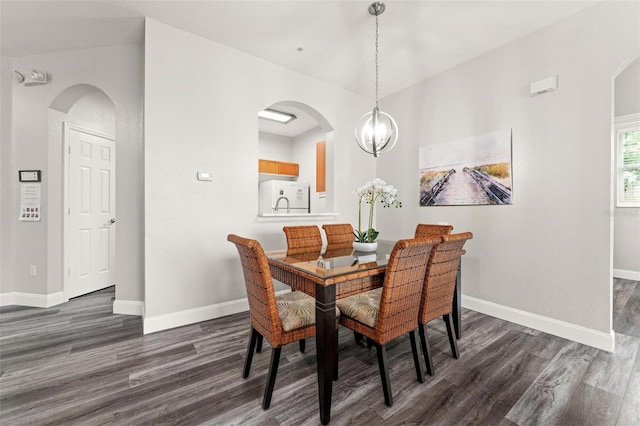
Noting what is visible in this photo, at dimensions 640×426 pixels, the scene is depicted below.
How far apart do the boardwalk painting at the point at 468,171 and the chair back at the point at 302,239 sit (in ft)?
5.48

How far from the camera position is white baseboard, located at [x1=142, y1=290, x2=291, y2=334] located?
2.50 m

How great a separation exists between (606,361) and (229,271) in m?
3.24

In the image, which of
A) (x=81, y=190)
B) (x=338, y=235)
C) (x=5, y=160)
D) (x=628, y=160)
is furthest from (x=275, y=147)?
(x=628, y=160)

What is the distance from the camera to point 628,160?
13.5ft

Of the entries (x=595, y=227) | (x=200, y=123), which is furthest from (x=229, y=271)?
(x=595, y=227)

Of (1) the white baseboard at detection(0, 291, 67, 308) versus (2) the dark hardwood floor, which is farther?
(1) the white baseboard at detection(0, 291, 67, 308)

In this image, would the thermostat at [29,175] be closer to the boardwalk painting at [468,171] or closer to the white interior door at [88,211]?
the white interior door at [88,211]

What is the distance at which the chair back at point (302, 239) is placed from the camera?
8.24 ft

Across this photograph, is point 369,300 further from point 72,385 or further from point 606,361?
point 72,385

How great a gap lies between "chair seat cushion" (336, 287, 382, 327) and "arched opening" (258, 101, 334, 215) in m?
3.25

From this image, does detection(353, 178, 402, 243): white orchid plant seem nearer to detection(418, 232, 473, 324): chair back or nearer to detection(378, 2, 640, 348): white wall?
detection(418, 232, 473, 324): chair back

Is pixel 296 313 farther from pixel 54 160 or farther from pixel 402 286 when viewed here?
pixel 54 160

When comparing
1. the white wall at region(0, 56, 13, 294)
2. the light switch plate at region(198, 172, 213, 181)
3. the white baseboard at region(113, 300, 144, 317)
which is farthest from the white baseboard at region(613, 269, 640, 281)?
the white wall at region(0, 56, 13, 294)

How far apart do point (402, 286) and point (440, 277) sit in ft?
1.45
